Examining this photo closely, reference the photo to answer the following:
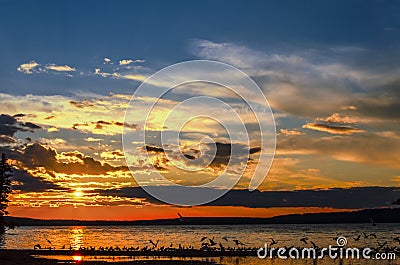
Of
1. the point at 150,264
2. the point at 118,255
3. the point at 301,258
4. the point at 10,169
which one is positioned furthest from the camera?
the point at 118,255

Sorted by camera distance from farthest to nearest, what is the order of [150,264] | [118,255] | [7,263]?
[118,255], [150,264], [7,263]

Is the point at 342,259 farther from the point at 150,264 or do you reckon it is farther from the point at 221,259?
the point at 150,264

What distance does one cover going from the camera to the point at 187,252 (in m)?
82.6

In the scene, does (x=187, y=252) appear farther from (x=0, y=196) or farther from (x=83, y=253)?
(x=0, y=196)

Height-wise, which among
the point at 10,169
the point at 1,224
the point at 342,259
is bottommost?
the point at 342,259

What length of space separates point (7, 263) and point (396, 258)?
48665 mm

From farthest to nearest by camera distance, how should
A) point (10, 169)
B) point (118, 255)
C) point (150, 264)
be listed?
point (118, 255) → point (10, 169) → point (150, 264)

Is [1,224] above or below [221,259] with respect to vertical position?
above

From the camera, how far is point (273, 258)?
7438 centimetres

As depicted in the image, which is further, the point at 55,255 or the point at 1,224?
the point at 55,255

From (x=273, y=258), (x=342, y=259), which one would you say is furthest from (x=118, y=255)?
(x=342, y=259)

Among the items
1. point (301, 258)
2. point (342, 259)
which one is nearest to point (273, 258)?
point (301, 258)

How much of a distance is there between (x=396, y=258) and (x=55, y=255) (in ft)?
158

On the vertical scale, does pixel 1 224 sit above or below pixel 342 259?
above
